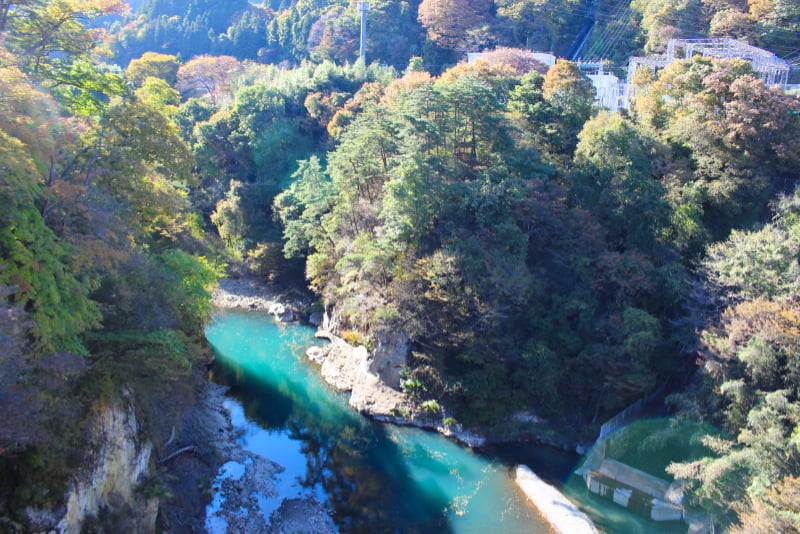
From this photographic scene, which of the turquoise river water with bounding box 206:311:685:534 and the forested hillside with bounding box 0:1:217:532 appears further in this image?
the turquoise river water with bounding box 206:311:685:534

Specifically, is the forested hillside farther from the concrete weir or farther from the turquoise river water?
the concrete weir

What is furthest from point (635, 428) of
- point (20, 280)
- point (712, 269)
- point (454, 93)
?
point (20, 280)

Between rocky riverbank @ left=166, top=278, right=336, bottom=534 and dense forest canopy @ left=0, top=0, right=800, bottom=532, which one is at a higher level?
dense forest canopy @ left=0, top=0, right=800, bottom=532

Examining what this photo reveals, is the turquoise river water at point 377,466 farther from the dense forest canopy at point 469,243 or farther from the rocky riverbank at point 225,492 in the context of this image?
the dense forest canopy at point 469,243

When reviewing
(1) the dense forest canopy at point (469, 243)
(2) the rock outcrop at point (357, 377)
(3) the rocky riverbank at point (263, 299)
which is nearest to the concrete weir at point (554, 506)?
(1) the dense forest canopy at point (469, 243)

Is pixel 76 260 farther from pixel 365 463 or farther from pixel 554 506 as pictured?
pixel 554 506

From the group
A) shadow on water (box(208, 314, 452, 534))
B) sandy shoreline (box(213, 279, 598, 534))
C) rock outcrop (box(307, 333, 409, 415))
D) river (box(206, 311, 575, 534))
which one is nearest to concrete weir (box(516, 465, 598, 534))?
sandy shoreline (box(213, 279, 598, 534))

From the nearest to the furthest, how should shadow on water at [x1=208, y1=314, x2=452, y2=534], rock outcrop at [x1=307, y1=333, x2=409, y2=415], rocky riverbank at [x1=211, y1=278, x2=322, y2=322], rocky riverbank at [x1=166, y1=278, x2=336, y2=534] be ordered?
rocky riverbank at [x1=166, y1=278, x2=336, y2=534] < shadow on water at [x1=208, y1=314, x2=452, y2=534] < rock outcrop at [x1=307, y1=333, x2=409, y2=415] < rocky riverbank at [x1=211, y1=278, x2=322, y2=322]
